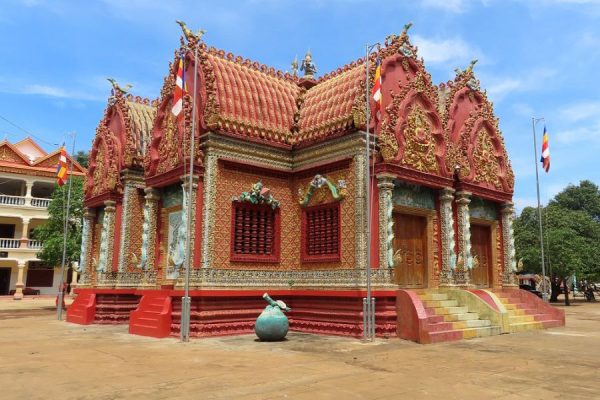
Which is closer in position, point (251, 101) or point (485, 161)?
point (251, 101)

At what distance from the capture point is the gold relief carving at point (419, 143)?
16.0m

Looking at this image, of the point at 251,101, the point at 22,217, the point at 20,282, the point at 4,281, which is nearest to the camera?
the point at 251,101

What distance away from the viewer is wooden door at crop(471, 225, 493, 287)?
63.3ft

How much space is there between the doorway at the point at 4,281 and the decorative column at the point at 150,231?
35.2m

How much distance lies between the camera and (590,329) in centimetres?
1684

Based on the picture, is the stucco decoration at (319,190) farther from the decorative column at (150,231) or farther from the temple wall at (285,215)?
the decorative column at (150,231)

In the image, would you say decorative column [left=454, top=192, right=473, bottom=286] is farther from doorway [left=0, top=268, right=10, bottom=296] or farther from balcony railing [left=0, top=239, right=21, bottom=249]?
doorway [left=0, top=268, right=10, bottom=296]

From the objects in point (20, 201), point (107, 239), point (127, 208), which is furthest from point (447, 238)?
point (20, 201)

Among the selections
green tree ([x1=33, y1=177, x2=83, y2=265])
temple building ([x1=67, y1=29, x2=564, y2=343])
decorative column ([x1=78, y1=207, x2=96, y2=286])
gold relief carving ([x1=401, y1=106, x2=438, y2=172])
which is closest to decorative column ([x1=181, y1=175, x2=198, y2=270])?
temple building ([x1=67, y1=29, x2=564, y2=343])

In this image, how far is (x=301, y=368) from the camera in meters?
9.23

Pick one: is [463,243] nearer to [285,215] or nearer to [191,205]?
[285,215]

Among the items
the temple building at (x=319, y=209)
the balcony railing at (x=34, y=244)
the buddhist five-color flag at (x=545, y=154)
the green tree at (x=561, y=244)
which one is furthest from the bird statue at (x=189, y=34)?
the balcony railing at (x=34, y=244)

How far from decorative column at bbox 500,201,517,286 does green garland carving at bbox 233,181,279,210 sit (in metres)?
9.72

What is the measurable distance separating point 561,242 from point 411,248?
24.0 meters
